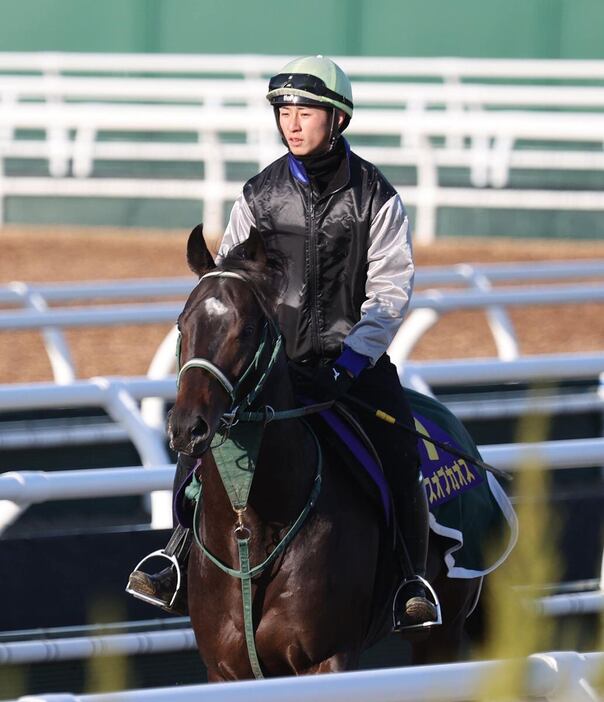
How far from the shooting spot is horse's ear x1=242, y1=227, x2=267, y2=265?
3.79 metres

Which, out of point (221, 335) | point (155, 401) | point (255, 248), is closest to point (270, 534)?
point (221, 335)

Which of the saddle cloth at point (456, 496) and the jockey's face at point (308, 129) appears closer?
the jockey's face at point (308, 129)

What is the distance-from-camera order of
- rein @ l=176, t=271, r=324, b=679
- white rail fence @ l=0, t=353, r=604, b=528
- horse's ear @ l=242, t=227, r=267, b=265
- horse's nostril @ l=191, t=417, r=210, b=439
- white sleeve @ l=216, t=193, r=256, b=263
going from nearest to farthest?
horse's nostril @ l=191, t=417, r=210, b=439
rein @ l=176, t=271, r=324, b=679
horse's ear @ l=242, t=227, r=267, b=265
white sleeve @ l=216, t=193, r=256, b=263
white rail fence @ l=0, t=353, r=604, b=528

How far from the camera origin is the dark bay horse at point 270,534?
3.69 m

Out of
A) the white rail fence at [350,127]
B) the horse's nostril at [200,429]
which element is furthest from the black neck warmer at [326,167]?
the white rail fence at [350,127]

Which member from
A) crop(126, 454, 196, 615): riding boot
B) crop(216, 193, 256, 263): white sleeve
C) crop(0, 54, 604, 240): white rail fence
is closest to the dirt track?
crop(0, 54, 604, 240): white rail fence

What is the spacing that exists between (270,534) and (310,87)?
46.2 inches

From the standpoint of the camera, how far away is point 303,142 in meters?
4.13

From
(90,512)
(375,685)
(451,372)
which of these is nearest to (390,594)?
(451,372)

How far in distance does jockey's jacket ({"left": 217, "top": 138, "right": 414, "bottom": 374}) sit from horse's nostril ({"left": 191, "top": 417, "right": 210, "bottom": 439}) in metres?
0.76

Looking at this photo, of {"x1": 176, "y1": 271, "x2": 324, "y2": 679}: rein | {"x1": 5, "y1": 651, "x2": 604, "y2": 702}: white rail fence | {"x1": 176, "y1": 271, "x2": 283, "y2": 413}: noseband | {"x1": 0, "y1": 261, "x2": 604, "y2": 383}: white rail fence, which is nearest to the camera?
{"x1": 5, "y1": 651, "x2": 604, "y2": 702}: white rail fence

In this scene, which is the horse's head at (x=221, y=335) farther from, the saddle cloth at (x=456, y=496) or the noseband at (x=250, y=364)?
the saddle cloth at (x=456, y=496)

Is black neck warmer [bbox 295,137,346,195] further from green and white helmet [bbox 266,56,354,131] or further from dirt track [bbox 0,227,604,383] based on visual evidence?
dirt track [bbox 0,227,604,383]

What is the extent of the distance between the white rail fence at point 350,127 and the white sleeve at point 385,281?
31.7 ft
